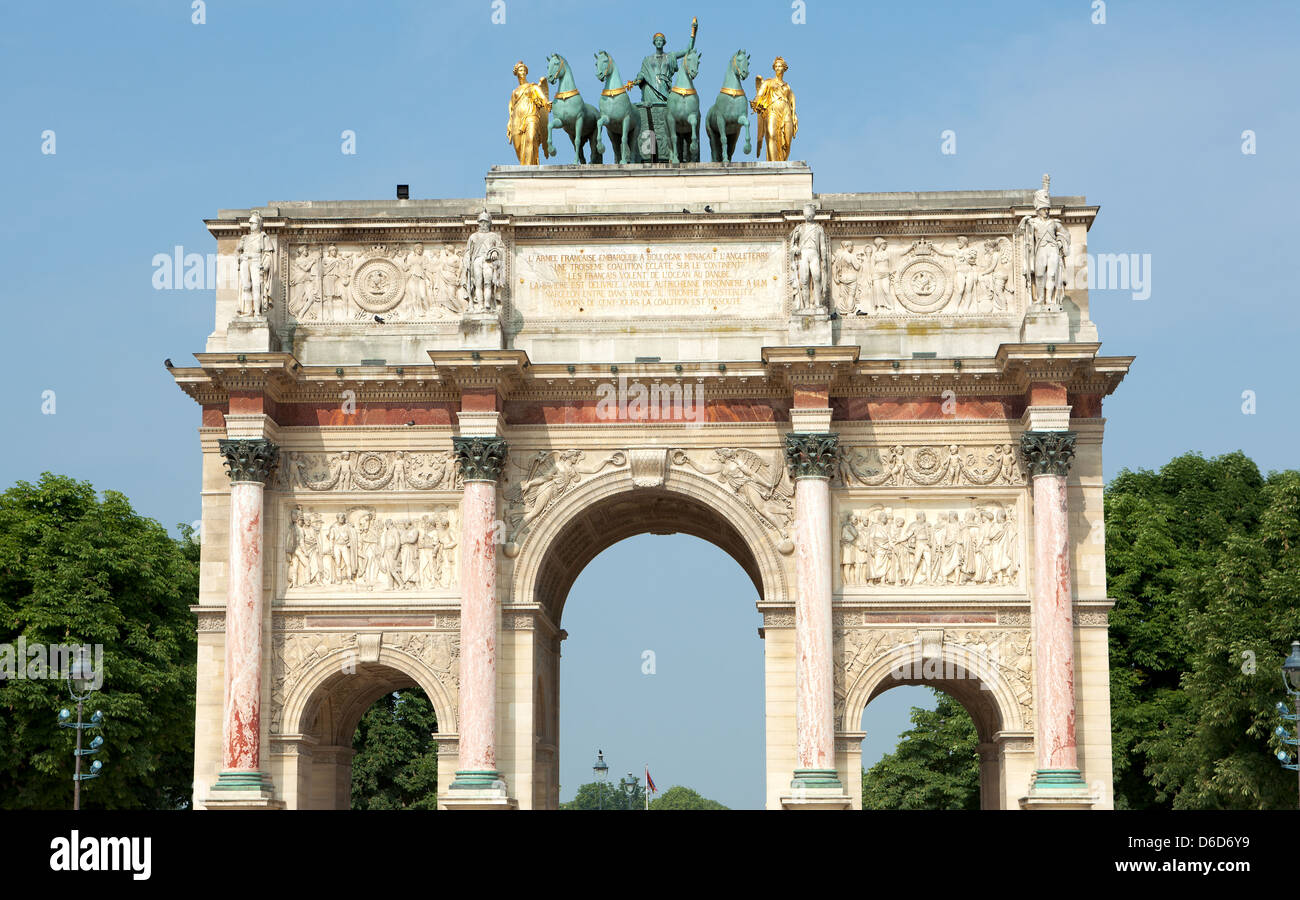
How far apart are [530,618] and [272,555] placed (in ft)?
16.6

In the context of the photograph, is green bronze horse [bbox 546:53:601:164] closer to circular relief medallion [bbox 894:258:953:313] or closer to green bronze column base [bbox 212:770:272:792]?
circular relief medallion [bbox 894:258:953:313]

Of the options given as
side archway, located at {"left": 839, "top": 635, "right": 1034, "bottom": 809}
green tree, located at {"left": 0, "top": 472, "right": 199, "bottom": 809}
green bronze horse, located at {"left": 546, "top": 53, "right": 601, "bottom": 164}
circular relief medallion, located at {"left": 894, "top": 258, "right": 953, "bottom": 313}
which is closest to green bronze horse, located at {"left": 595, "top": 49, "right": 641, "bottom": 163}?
green bronze horse, located at {"left": 546, "top": 53, "right": 601, "bottom": 164}

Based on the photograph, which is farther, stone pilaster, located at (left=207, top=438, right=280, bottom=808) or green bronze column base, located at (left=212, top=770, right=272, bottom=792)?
stone pilaster, located at (left=207, top=438, right=280, bottom=808)

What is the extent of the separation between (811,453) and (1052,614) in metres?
5.21

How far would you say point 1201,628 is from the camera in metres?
42.7

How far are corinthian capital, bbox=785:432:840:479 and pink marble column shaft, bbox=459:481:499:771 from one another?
5580 mm

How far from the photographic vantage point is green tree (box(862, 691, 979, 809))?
66062mm

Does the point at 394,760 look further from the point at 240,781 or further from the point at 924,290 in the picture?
the point at 924,290

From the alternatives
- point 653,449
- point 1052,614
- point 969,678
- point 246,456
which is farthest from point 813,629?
point 246,456

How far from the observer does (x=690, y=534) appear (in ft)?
133
